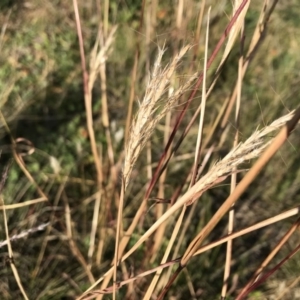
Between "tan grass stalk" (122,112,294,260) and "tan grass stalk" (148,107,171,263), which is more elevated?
"tan grass stalk" (122,112,294,260)

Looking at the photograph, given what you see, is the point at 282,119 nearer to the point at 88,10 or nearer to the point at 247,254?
the point at 247,254

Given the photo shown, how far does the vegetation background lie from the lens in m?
1.21

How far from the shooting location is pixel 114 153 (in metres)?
1.68

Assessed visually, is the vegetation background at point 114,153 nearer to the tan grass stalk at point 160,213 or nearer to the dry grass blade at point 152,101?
the tan grass stalk at point 160,213

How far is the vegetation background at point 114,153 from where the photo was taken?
47.8 inches

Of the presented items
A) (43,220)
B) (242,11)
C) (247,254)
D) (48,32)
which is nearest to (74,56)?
(48,32)

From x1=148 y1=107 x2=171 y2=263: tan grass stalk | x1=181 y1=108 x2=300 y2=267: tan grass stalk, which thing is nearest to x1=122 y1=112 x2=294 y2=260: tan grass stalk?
x1=181 y1=108 x2=300 y2=267: tan grass stalk

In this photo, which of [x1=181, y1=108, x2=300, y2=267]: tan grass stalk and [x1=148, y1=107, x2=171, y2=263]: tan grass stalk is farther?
[x1=148, y1=107, x2=171, y2=263]: tan grass stalk

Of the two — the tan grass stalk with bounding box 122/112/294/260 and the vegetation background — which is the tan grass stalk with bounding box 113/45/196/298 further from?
the vegetation background

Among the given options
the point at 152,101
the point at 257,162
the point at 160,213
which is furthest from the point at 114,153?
the point at 257,162

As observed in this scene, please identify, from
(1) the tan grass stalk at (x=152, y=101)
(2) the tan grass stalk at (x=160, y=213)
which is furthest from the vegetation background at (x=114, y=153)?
(1) the tan grass stalk at (x=152, y=101)

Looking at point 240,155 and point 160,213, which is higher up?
point 240,155

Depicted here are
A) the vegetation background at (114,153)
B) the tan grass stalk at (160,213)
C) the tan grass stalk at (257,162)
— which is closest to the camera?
the tan grass stalk at (257,162)

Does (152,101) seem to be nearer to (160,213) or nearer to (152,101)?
(152,101)
